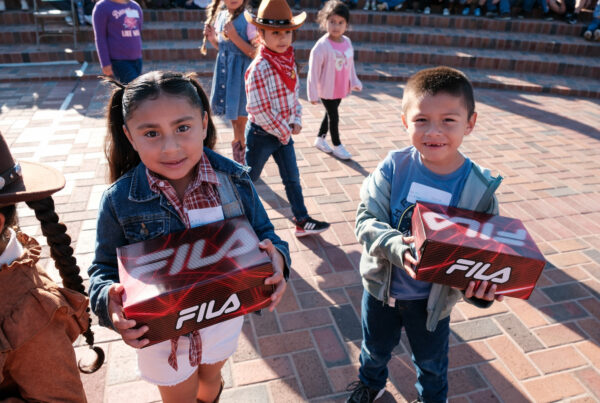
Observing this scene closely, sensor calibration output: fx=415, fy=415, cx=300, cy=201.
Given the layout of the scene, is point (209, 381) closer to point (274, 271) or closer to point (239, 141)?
point (274, 271)

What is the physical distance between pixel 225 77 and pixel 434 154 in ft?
9.31

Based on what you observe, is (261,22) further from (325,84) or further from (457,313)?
(457,313)

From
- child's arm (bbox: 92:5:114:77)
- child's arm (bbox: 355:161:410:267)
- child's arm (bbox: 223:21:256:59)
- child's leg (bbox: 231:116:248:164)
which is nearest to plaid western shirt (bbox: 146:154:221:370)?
child's arm (bbox: 355:161:410:267)

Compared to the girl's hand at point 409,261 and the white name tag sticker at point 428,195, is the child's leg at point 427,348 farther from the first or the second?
the white name tag sticker at point 428,195

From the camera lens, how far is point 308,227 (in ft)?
11.2

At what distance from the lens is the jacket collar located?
1449 millimetres

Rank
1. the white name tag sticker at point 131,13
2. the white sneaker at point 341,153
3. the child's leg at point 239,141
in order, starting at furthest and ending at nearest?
the white sneaker at point 341,153 < the white name tag sticker at point 131,13 < the child's leg at point 239,141

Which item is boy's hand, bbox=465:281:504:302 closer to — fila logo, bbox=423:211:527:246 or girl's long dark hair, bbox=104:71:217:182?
fila logo, bbox=423:211:527:246

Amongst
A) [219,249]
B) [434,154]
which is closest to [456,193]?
[434,154]

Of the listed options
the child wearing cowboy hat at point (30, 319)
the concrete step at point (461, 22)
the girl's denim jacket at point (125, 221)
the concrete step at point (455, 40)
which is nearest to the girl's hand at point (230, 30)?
the girl's denim jacket at point (125, 221)

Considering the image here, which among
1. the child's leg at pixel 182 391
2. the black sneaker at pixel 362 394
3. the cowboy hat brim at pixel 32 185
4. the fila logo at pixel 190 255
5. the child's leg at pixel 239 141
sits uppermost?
the cowboy hat brim at pixel 32 185

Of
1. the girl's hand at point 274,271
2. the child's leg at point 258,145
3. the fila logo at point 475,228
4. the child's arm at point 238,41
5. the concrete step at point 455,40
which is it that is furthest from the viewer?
the concrete step at point 455,40

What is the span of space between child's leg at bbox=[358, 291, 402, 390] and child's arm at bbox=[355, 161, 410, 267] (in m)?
0.34

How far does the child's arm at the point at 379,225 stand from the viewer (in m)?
1.57
